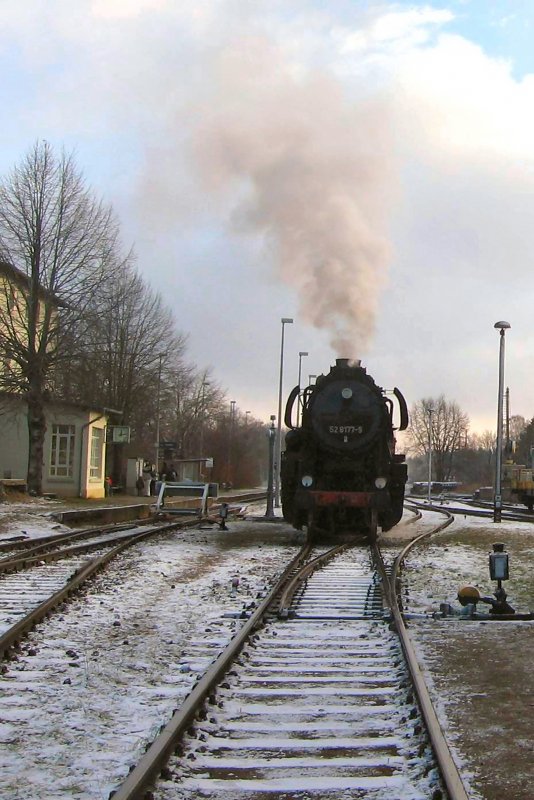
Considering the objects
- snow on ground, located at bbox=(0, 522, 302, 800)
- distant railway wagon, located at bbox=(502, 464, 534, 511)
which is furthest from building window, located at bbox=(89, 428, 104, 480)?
snow on ground, located at bbox=(0, 522, 302, 800)

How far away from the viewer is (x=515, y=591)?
10727mm

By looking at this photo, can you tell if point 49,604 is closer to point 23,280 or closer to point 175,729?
point 175,729

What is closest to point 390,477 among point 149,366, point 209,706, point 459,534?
point 459,534

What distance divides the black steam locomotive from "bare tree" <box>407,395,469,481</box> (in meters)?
80.5

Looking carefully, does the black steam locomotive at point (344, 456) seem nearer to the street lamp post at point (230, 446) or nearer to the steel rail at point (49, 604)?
the steel rail at point (49, 604)

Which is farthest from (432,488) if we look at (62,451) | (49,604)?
(49,604)

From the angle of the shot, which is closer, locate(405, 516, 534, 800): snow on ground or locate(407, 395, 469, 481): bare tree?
locate(405, 516, 534, 800): snow on ground

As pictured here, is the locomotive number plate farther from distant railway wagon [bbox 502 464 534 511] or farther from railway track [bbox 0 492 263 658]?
distant railway wagon [bbox 502 464 534 511]

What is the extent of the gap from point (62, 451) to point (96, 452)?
217 cm

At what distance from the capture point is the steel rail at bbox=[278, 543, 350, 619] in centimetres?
856

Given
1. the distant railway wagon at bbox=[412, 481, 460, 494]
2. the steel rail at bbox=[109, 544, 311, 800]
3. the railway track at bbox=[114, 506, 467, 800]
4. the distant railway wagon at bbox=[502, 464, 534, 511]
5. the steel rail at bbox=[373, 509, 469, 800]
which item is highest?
the distant railway wagon at bbox=[502, 464, 534, 511]

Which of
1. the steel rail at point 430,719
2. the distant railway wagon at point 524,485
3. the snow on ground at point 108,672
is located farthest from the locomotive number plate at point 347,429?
the distant railway wagon at point 524,485

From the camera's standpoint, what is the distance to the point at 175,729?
14.9ft

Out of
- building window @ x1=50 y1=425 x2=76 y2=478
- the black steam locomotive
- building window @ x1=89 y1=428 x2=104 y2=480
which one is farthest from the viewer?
building window @ x1=89 y1=428 x2=104 y2=480
